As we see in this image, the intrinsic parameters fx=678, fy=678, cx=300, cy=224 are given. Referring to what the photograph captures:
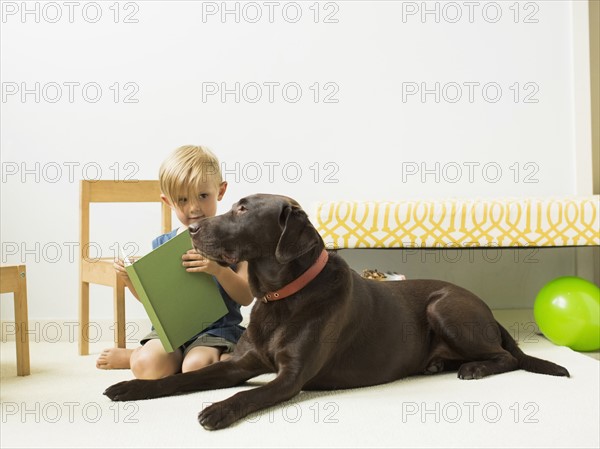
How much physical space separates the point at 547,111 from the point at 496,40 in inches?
18.9

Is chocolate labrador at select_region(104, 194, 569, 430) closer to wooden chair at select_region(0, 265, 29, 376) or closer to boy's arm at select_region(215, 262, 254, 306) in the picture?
boy's arm at select_region(215, 262, 254, 306)

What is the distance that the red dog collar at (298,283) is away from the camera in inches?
76.2

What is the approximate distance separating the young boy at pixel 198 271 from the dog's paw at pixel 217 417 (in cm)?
59

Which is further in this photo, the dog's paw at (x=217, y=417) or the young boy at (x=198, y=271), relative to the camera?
the young boy at (x=198, y=271)

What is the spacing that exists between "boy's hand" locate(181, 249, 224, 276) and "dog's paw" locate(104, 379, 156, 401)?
420mm

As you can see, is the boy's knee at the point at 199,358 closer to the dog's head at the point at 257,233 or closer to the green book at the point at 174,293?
the green book at the point at 174,293

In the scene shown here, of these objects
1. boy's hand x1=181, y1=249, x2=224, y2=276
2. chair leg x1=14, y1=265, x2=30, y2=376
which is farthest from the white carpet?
boy's hand x1=181, y1=249, x2=224, y2=276

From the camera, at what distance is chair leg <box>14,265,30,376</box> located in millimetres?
2525

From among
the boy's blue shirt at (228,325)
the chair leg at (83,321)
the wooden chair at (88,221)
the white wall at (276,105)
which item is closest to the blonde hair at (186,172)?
the boy's blue shirt at (228,325)

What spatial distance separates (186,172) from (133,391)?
0.78m

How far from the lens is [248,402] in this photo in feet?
5.57

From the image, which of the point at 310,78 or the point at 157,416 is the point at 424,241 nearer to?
the point at 310,78

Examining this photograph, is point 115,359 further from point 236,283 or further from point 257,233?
point 257,233

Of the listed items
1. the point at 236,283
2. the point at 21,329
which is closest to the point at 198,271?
the point at 236,283
